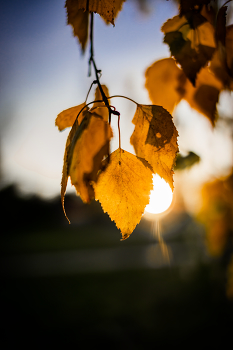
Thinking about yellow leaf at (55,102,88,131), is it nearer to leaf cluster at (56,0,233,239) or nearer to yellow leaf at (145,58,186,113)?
leaf cluster at (56,0,233,239)

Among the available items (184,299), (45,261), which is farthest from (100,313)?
(45,261)

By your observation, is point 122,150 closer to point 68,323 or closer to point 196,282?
point 68,323

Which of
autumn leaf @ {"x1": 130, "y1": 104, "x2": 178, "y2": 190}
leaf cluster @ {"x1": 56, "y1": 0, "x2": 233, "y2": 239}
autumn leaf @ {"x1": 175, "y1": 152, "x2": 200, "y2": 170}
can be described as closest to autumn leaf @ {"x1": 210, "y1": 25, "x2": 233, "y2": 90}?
leaf cluster @ {"x1": 56, "y1": 0, "x2": 233, "y2": 239}

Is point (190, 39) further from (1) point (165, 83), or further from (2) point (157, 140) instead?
(2) point (157, 140)

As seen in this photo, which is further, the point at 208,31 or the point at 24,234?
the point at 24,234

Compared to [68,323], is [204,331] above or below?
below

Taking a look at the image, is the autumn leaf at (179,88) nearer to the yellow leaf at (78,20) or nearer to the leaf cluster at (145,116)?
the leaf cluster at (145,116)
